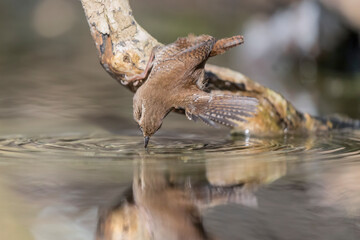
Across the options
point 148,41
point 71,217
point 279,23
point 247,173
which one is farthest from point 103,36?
A: point 279,23

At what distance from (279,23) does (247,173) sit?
322 inches

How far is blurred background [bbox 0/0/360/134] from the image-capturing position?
25.0ft

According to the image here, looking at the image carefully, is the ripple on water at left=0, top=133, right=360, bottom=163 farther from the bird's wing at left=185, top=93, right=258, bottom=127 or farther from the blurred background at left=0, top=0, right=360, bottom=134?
the blurred background at left=0, top=0, right=360, bottom=134

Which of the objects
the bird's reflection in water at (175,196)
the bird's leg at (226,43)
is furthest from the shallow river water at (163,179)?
the bird's leg at (226,43)

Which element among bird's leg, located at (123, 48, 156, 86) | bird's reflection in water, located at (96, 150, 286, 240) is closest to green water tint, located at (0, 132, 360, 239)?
bird's reflection in water, located at (96, 150, 286, 240)

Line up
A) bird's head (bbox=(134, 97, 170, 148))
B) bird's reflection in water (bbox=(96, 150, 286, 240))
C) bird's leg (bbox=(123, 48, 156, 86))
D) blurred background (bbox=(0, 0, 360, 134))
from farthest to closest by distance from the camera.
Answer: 1. blurred background (bbox=(0, 0, 360, 134))
2. bird's leg (bbox=(123, 48, 156, 86))
3. bird's head (bbox=(134, 97, 170, 148))
4. bird's reflection in water (bbox=(96, 150, 286, 240))

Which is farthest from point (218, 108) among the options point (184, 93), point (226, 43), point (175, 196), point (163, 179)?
point (175, 196)

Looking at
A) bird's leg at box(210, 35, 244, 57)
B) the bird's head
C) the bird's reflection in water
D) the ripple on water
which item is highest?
bird's leg at box(210, 35, 244, 57)

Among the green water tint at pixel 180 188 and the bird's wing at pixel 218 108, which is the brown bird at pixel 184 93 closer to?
the bird's wing at pixel 218 108

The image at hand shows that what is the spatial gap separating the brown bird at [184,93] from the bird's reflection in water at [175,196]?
0.34 metres

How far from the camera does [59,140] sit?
5.76 meters

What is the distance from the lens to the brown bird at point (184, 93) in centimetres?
497

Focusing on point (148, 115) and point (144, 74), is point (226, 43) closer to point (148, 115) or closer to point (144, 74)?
point (144, 74)

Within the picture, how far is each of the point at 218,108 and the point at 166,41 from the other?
7.58 meters
